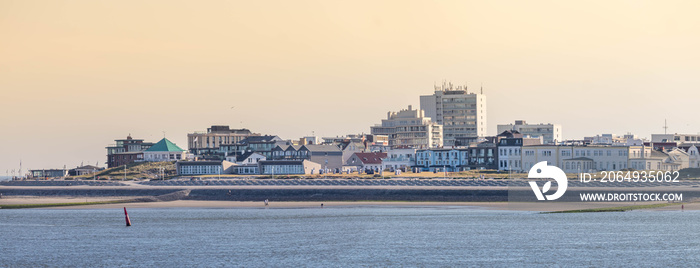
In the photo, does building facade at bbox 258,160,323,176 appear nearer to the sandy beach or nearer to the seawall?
the seawall

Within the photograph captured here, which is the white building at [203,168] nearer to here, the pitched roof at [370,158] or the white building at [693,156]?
the pitched roof at [370,158]

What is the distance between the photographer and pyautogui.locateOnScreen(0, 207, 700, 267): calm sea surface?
219 ft

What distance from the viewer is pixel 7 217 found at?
107m

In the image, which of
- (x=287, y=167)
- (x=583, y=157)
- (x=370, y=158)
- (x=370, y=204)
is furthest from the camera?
(x=370, y=158)

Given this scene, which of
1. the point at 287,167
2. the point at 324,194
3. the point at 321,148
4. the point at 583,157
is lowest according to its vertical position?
the point at 324,194

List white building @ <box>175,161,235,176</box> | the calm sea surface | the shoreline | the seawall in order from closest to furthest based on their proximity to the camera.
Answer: the calm sea surface
the shoreline
the seawall
white building @ <box>175,161,235,176</box>

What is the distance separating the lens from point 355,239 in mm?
78375

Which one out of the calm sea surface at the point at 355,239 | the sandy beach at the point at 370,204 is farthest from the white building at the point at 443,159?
the calm sea surface at the point at 355,239

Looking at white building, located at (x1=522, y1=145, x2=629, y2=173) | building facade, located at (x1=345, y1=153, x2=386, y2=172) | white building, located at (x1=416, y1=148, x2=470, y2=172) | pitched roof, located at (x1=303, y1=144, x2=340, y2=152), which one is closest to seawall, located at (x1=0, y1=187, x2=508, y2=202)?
white building, located at (x1=522, y1=145, x2=629, y2=173)

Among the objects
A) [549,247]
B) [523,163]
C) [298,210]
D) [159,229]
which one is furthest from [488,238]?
[523,163]

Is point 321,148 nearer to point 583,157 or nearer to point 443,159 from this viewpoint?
point 443,159

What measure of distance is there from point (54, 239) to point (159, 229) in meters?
11.0

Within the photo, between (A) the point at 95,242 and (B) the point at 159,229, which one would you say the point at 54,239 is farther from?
(B) the point at 159,229

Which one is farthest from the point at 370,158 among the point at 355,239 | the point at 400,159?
the point at 355,239
